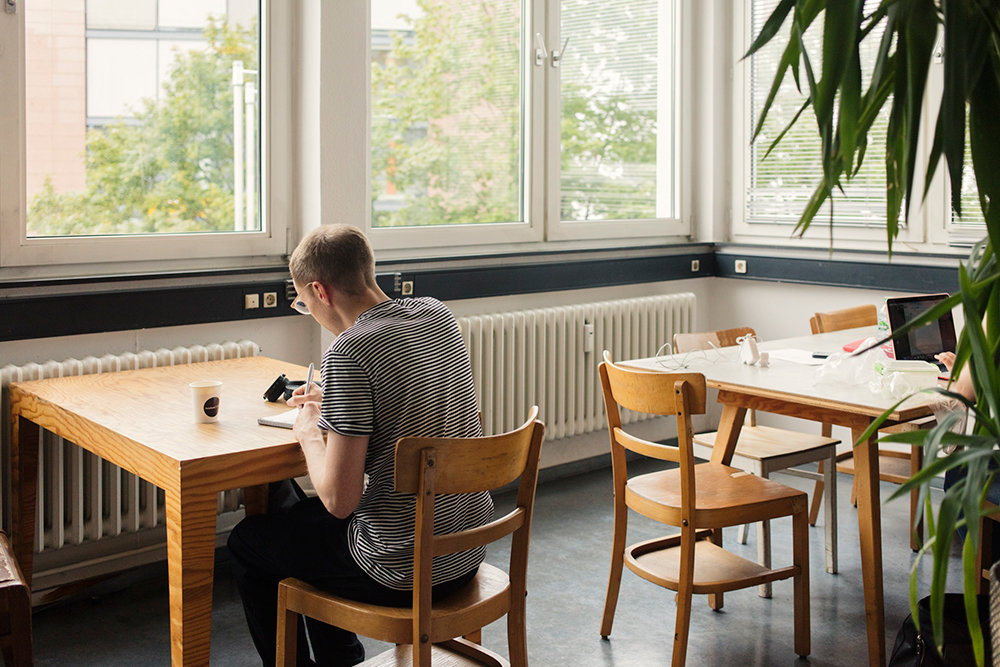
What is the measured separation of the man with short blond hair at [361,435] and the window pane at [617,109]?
8.44 feet

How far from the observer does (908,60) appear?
4.12ft

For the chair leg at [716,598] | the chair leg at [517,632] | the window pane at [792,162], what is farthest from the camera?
the window pane at [792,162]

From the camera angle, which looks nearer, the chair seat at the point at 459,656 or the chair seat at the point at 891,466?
the chair seat at the point at 459,656

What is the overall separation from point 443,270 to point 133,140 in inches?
49.7

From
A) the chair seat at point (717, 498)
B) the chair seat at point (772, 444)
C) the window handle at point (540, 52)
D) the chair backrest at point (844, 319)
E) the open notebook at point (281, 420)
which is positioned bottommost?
the chair seat at point (717, 498)

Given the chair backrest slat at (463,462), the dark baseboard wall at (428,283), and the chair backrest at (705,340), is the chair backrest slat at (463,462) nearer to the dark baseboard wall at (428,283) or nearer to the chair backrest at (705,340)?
the dark baseboard wall at (428,283)

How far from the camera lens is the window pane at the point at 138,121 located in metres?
3.15

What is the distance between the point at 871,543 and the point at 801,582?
0.21 m

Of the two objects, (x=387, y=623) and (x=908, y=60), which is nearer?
(x=908, y=60)

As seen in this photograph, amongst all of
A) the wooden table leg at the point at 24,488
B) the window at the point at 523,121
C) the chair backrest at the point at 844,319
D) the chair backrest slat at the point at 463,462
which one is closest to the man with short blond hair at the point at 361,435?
the chair backrest slat at the point at 463,462

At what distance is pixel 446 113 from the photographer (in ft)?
13.9

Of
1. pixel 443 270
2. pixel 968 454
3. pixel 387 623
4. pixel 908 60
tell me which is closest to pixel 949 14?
pixel 908 60

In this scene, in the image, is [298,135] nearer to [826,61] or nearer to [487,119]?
[487,119]

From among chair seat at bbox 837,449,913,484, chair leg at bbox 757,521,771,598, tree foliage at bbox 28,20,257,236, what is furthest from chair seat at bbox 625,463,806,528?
tree foliage at bbox 28,20,257,236
